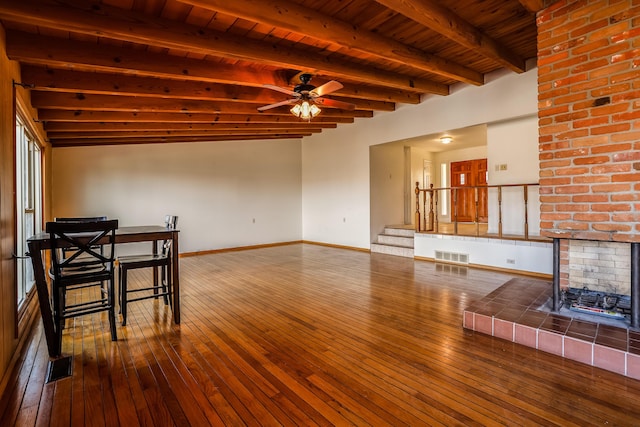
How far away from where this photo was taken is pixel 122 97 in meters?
4.21

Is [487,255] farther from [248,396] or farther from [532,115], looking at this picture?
[248,396]

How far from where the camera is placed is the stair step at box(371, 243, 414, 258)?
21.8 ft

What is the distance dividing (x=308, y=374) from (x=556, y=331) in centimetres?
193

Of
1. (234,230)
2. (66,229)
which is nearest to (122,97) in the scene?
(66,229)

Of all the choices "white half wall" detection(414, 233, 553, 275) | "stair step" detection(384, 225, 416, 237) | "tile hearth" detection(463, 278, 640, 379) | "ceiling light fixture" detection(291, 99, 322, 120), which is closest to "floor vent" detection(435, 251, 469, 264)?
"white half wall" detection(414, 233, 553, 275)

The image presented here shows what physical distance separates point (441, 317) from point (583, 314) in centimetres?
114

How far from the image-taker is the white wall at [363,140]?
5.02 m

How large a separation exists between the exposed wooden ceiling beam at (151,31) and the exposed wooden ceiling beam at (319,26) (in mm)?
604

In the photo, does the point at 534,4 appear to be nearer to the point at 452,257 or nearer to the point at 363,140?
the point at 452,257

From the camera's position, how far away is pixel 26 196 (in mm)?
4062

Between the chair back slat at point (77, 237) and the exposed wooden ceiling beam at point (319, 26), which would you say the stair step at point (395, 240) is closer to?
the exposed wooden ceiling beam at point (319, 26)

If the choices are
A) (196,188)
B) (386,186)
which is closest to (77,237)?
(196,188)

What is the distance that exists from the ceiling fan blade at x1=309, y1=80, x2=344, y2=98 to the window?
10.5 ft

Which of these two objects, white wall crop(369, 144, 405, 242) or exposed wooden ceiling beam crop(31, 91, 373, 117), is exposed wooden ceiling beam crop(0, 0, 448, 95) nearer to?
exposed wooden ceiling beam crop(31, 91, 373, 117)
